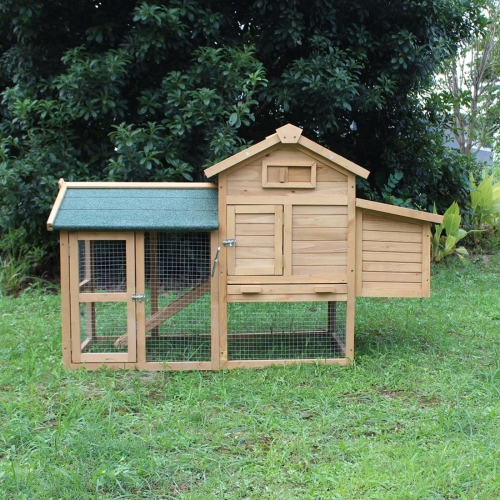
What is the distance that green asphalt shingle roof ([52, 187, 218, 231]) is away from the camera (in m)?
4.59

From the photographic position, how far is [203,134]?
24.8 ft

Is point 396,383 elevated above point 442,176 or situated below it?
below

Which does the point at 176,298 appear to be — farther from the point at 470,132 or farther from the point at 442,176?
the point at 470,132

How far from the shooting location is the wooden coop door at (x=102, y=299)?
471 cm

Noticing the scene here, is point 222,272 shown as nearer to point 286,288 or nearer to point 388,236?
point 286,288

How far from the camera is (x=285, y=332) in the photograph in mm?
5688

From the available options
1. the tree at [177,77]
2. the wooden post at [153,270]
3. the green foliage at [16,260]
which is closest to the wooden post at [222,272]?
the wooden post at [153,270]

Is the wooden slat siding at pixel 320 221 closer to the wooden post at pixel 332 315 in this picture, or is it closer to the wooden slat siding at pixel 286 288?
the wooden slat siding at pixel 286 288

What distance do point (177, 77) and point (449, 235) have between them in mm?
4856

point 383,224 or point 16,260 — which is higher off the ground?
point 383,224

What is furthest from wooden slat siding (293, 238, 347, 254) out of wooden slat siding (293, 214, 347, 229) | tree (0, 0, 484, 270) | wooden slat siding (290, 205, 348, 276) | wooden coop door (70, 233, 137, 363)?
tree (0, 0, 484, 270)

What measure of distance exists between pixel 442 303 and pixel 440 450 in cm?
398

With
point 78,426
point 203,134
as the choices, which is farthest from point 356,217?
point 203,134

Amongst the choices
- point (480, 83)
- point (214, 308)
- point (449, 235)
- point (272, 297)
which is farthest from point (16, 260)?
point (480, 83)
